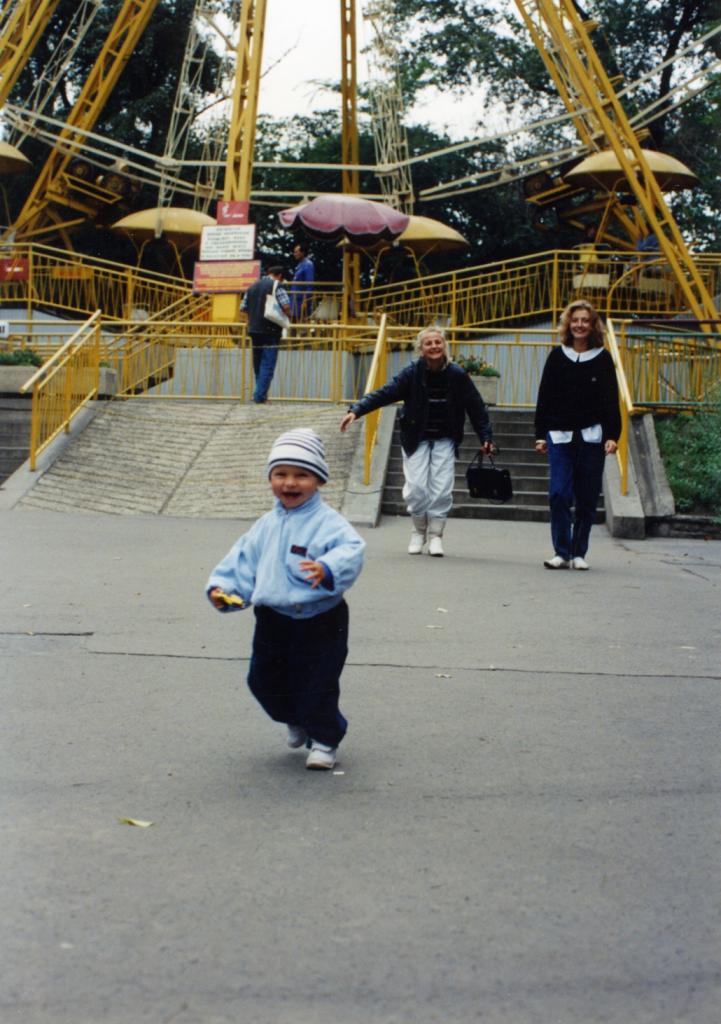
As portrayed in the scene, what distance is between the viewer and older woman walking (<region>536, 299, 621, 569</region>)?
34.8ft

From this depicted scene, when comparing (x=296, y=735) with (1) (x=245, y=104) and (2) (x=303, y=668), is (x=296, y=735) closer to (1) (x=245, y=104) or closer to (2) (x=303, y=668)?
(2) (x=303, y=668)

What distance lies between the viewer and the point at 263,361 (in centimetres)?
1936

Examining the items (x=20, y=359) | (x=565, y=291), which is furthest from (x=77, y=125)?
(x=20, y=359)

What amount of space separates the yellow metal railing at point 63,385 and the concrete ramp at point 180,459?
0.99ft

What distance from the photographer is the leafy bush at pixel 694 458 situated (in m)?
14.4

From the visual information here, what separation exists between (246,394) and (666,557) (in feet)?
33.1

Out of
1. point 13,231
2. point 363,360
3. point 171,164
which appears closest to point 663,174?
point 363,360

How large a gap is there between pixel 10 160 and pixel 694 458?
20.0 meters

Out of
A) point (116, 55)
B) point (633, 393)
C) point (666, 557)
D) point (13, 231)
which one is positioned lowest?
point (666, 557)

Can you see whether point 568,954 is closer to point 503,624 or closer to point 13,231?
point 503,624

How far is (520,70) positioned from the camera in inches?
1510

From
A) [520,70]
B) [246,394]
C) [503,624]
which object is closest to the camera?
[503,624]

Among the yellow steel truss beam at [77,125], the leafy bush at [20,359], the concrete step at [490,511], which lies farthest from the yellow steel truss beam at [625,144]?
the leafy bush at [20,359]

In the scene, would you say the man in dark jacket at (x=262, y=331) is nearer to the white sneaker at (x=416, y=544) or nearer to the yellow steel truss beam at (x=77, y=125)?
the white sneaker at (x=416, y=544)
